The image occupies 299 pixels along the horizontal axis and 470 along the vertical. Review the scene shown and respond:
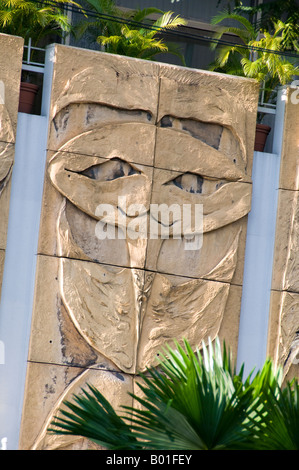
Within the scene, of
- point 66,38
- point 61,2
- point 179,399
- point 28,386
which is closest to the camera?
point 179,399

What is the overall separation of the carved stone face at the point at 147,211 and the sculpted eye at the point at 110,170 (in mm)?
13

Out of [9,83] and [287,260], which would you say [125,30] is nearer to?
[9,83]

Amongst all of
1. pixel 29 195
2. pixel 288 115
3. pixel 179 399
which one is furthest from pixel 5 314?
pixel 288 115

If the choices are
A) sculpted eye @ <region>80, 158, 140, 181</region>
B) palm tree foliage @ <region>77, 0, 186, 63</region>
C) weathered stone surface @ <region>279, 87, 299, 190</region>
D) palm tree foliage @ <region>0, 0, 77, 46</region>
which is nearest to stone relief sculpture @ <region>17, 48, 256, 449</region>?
sculpted eye @ <region>80, 158, 140, 181</region>

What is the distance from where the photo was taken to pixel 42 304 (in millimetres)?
10062

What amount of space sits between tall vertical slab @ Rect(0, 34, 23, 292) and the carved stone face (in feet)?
1.78

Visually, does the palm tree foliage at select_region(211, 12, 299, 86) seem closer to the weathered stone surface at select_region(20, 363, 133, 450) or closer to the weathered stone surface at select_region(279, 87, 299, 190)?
the weathered stone surface at select_region(279, 87, 299, 190)

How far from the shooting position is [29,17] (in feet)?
34.5

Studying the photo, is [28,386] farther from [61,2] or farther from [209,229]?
[61,2]

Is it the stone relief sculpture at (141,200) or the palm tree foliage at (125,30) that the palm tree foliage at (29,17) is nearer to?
the palm tree foliage at (125,30)

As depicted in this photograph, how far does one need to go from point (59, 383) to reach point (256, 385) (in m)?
3.72

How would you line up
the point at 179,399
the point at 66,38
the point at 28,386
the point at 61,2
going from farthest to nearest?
the point at 66,38 → the point at 61,2 → the point at 28,386 → the point at 179,399

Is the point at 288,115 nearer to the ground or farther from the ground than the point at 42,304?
farther from the ground

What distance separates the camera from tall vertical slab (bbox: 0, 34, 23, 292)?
32.9ft
